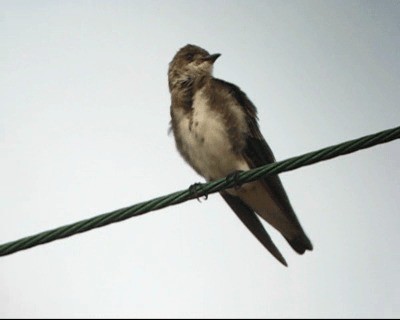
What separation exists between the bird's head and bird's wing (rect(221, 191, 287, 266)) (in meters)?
1.18

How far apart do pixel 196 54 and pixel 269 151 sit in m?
1.71

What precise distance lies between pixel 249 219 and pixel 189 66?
1.73 meters

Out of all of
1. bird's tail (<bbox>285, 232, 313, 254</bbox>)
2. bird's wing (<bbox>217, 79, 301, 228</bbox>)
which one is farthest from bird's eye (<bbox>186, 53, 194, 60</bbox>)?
bird's tail (<bbox>285, 232, 313, 254</bbox>)

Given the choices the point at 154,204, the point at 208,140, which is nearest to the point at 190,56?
the point at 208,140

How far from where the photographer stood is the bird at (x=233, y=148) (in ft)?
17.5

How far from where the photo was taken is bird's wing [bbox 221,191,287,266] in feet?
18.3

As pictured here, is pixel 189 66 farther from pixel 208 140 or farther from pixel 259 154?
pixel 259 154

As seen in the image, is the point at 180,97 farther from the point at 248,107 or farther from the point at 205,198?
the point at 205,198

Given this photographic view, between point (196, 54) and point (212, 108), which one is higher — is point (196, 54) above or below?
above

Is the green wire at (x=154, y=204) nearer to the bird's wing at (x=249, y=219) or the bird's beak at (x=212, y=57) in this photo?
the bird's wing at (x=249, y=219)

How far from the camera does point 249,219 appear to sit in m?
5.79

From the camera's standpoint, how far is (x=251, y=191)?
18.4 feet

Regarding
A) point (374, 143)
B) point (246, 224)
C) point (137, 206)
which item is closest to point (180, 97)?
point (246, 224)

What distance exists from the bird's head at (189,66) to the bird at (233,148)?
29 cm
